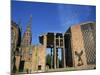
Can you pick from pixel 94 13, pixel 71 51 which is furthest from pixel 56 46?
pixel 94 13

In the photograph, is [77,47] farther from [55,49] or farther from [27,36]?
[27,36]

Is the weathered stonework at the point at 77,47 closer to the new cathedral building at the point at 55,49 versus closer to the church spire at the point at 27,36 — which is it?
the new cathedral building at the point at 55,49

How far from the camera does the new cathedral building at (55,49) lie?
1551 millimetres

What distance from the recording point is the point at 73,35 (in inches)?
66.9

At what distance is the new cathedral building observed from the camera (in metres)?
1.55

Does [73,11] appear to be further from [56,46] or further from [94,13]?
[56,46]

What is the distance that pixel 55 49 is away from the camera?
1651 mm

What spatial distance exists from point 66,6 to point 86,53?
448 millimetres

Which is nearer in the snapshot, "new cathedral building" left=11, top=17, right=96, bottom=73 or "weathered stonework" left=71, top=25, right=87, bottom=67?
"new cathedral building" left=11, top=17, right=96, bottom=73

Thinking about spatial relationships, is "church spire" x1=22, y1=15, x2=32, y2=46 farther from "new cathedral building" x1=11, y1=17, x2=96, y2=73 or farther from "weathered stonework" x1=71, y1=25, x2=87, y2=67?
"weathered stonework" x1=71, y1=25, x2=87, y2=67

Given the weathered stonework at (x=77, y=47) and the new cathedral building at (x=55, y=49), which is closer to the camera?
the new cathedral building at (x=55, y=49)

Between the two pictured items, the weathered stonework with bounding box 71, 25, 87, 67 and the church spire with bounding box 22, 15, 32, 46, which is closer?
the church spire with bounding box 22, 15, 32, 46

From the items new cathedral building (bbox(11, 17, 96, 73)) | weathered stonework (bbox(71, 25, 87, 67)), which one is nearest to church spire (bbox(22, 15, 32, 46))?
new cathedral building (bbox(11, 17, 96, 73))

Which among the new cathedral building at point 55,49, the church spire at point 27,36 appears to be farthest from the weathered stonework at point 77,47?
the church spire at point 27,36
